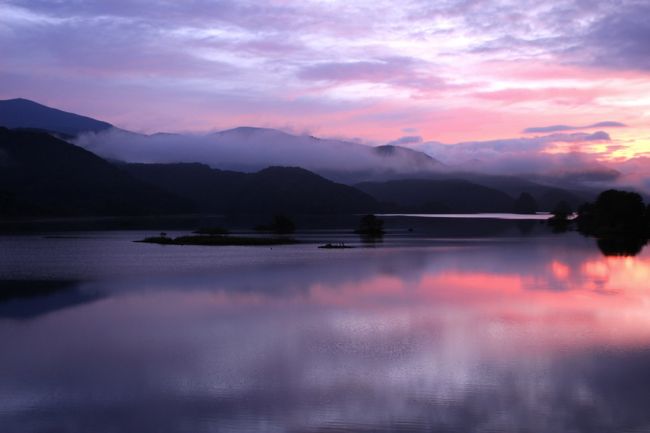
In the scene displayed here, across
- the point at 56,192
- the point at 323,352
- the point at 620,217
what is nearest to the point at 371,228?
the point at 620,217

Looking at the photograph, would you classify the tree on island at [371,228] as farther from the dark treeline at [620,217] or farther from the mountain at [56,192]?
the mountain at [56,192]

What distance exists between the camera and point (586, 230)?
95500mm

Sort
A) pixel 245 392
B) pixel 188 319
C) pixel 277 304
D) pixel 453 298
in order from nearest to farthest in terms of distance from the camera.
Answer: pixel 245 392 < pixel 188 319 < pixel 277 304 < pixel 453 298

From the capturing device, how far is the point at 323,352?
17.1 m

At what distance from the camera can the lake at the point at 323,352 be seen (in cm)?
1227

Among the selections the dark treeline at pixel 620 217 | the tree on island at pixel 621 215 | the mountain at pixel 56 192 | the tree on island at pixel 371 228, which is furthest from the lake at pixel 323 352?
the mountain at pixel 56 192

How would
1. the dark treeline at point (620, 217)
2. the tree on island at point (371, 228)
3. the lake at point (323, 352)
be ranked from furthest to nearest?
the dark treeline at point (620, 217), the tree on island at point (371, 228), the lake at point (323, 352)

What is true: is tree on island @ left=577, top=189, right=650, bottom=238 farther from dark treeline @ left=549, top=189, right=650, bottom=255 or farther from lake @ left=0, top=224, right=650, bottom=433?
lake @ left=0, top=224, right=650, bottom=433

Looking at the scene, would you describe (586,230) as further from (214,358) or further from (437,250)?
(214,358)

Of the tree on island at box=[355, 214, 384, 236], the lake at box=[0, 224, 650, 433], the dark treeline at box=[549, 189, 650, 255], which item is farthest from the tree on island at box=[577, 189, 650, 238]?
the lake at box=[0, 224, 650, 433]

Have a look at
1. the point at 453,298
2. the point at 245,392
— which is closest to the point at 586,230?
the point at 453,298

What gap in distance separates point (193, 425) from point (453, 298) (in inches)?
712

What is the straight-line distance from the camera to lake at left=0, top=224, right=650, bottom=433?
12.3m

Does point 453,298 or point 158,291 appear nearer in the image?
point 453,298
